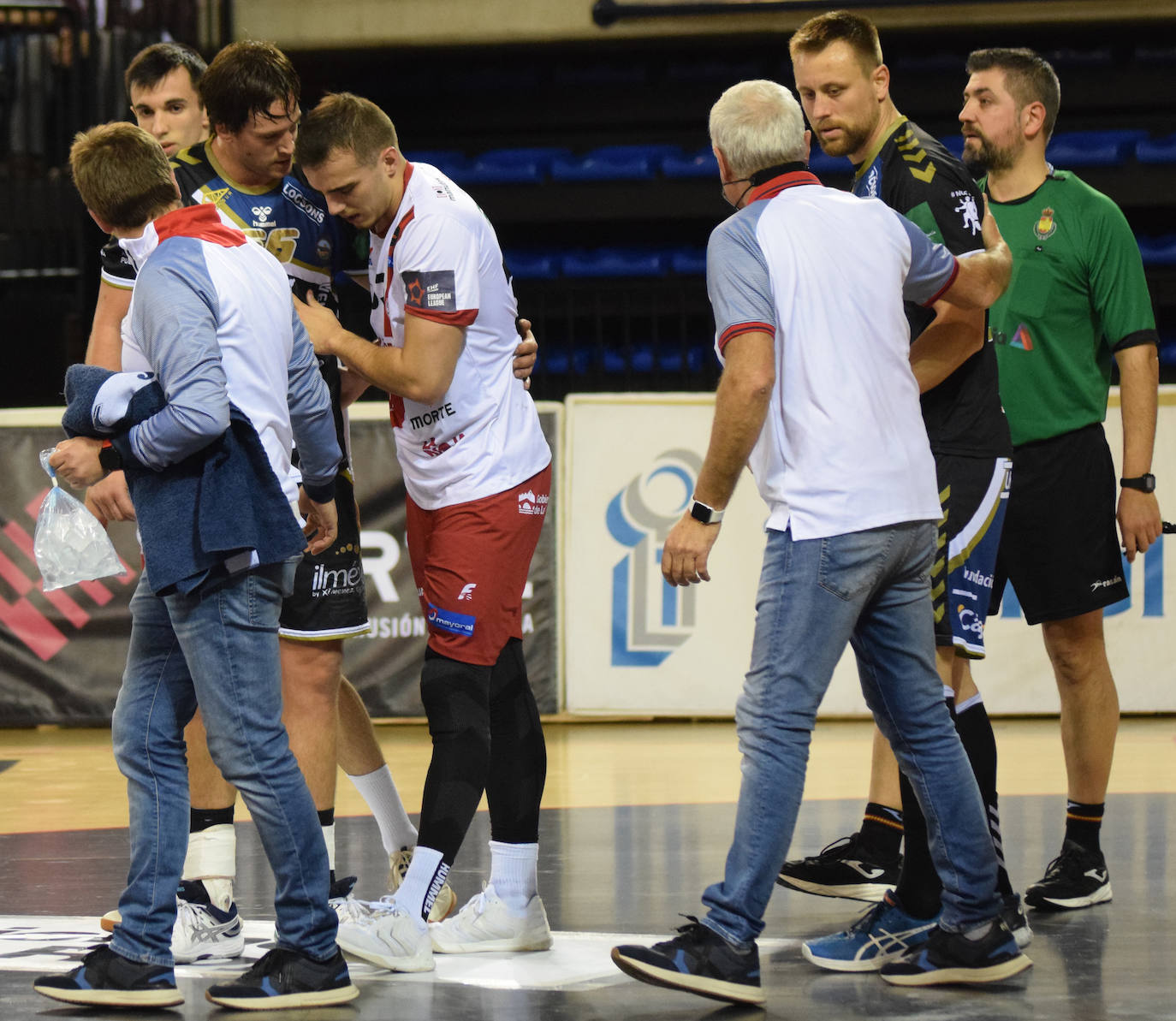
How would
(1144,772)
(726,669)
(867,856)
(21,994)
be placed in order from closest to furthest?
(21,994)
(867,856)
(1144,772)
(726,669)

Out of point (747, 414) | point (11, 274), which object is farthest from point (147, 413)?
point (11, 274)

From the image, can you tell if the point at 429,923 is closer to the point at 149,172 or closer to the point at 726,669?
the point at 149,172

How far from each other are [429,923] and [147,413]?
1.21m

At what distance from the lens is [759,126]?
2771mm

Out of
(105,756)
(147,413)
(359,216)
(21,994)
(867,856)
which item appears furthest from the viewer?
(105,756)

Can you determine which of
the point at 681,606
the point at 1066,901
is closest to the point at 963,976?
the point at 1066,901

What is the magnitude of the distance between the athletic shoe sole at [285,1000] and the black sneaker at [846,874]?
4.04 ft

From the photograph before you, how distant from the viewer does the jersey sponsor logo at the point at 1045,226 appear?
3.65 meters

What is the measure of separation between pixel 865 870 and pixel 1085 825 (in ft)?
1.70

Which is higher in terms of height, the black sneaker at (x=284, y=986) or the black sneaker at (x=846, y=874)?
the black sneaker at (x=284, y=986)

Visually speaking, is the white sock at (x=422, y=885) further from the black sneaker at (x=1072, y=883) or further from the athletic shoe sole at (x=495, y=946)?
the black sneaker at (x=1072, y=883)

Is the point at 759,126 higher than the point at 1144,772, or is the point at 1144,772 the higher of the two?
the point at 759,126

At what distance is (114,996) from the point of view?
2.61m

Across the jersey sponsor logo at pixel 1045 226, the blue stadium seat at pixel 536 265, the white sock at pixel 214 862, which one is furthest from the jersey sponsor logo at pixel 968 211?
the blue stadium seat at pixel 536 265
